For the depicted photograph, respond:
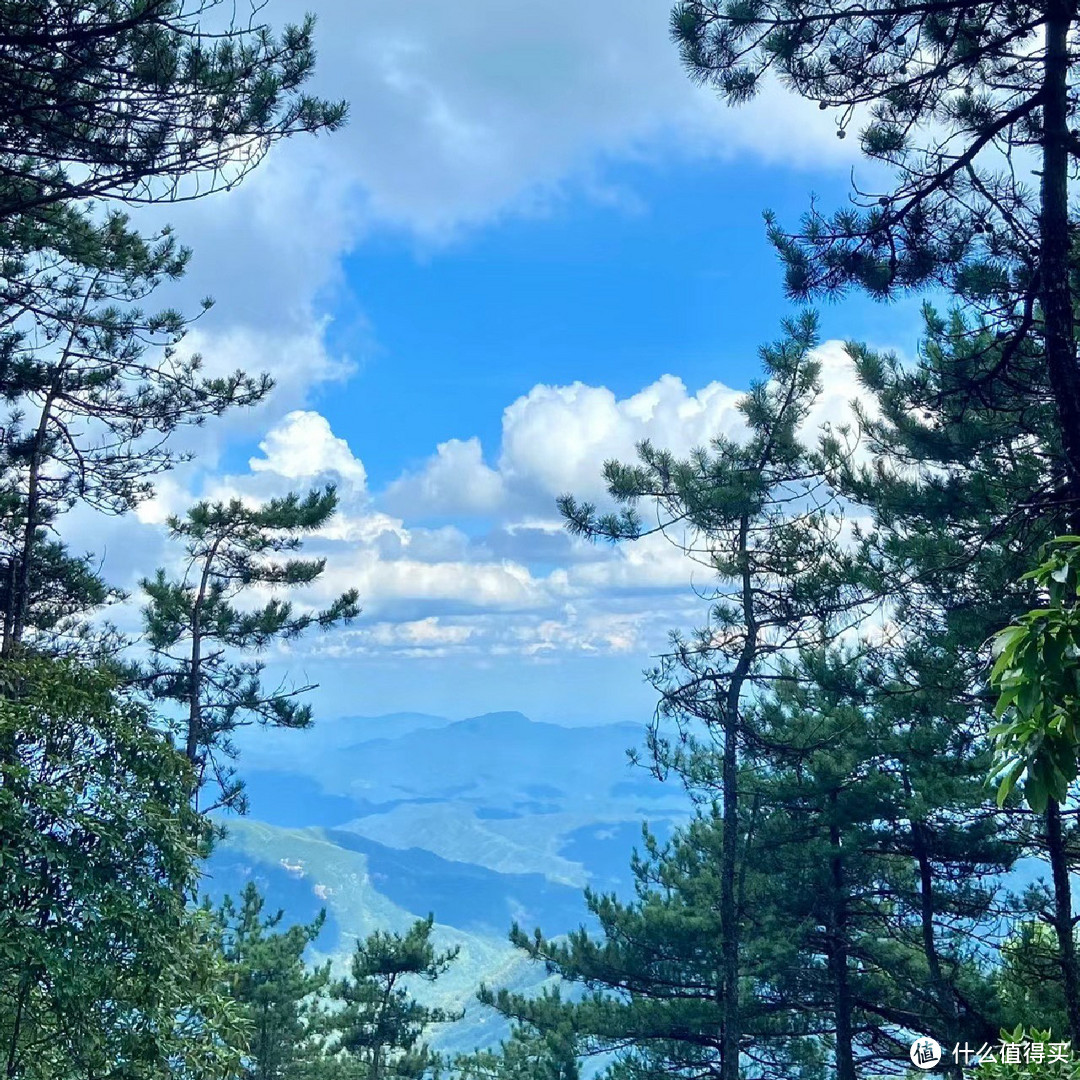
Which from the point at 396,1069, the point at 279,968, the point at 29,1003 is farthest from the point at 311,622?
the point at 29,1003

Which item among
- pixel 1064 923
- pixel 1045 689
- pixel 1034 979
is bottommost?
pixel 1034 979

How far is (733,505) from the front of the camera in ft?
39.3

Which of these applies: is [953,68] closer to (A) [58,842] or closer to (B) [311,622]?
(A) [58,842]

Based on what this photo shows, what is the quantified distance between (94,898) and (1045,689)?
15.1ft

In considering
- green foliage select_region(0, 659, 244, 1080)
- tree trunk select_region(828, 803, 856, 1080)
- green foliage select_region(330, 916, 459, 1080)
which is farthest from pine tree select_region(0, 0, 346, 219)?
green foliage select_region(330, 916, 459, 1080)

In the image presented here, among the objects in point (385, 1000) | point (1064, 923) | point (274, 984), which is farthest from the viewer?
point (385, 1000)

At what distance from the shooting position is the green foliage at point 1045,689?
2.71 metres

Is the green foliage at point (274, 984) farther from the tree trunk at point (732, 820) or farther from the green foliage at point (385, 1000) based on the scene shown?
the tree trunk at point (732, 820)

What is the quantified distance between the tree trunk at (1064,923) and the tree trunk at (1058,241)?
4.63m

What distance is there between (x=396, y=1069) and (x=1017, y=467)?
1961 centimetres

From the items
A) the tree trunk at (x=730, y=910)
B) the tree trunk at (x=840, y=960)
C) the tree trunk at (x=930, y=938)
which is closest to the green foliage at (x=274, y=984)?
the tree trunk at (x=730, y=910)

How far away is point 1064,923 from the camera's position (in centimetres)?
872

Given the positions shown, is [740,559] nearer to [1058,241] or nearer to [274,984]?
[1058,241]

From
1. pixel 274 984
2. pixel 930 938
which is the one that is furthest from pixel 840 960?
pixel 274 984
